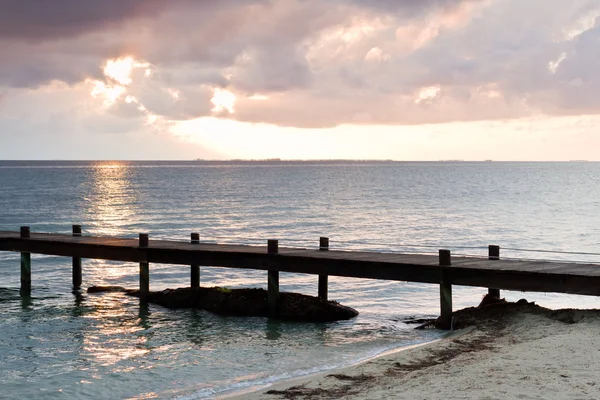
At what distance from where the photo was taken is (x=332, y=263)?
23.7 m

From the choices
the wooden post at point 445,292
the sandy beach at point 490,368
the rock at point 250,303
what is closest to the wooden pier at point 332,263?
the wooden post at point 445,292

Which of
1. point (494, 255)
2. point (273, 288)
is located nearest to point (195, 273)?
point (273, 288)

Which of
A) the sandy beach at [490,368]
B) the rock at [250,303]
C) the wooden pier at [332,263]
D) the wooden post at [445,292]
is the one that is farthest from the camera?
the rock at [250,303]

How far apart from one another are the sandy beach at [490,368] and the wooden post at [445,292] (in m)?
1.52

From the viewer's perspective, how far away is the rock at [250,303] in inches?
963

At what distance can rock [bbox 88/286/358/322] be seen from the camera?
24.5 metres

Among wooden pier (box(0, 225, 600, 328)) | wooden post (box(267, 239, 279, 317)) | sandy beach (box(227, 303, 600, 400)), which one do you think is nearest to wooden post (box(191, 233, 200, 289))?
wooden pier (box(0, 225, 600, 328))

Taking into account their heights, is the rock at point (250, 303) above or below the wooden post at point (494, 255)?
below

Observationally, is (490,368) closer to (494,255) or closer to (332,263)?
(494,255)

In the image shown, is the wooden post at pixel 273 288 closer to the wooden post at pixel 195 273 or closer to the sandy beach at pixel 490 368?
the wooden post at pixel 195 273

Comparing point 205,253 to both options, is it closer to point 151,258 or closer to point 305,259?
point 151,258

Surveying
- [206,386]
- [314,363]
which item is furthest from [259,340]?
[206,386]

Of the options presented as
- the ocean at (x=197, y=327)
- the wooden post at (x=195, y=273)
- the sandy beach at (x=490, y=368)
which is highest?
the wooden post at (x=195, y=273)

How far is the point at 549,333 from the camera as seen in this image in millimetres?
18656
